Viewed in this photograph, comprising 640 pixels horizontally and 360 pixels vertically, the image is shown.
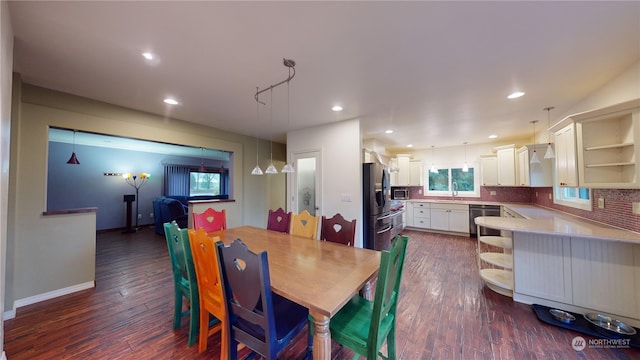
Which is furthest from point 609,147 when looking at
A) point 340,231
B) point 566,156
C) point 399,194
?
point 399,194

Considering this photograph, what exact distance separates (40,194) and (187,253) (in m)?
2.35

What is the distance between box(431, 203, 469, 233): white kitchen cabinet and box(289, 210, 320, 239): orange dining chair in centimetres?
467

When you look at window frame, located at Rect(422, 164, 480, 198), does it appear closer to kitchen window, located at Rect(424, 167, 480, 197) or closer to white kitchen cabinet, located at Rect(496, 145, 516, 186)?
kitchen window, located at Rect(424, 167, 480, 197)

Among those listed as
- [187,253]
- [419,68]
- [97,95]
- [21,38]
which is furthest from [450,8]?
[97,95]

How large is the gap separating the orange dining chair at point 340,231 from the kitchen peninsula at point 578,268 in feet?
5.69

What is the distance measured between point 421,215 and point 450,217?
713mm

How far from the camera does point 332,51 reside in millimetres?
1879

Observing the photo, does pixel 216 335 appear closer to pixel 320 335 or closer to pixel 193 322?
pixel 193 322

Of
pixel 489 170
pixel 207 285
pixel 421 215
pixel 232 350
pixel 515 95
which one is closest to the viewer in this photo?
pixel 232 350

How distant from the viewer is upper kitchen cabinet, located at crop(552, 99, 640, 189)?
6.45 feet

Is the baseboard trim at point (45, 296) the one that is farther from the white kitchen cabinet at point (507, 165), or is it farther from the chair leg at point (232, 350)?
the white kitchen cabinet at point (507, 165)

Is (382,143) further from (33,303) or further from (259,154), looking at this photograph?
(33,303)

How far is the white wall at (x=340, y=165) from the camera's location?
3750 millimetres

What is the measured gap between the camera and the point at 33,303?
8.02 ft
